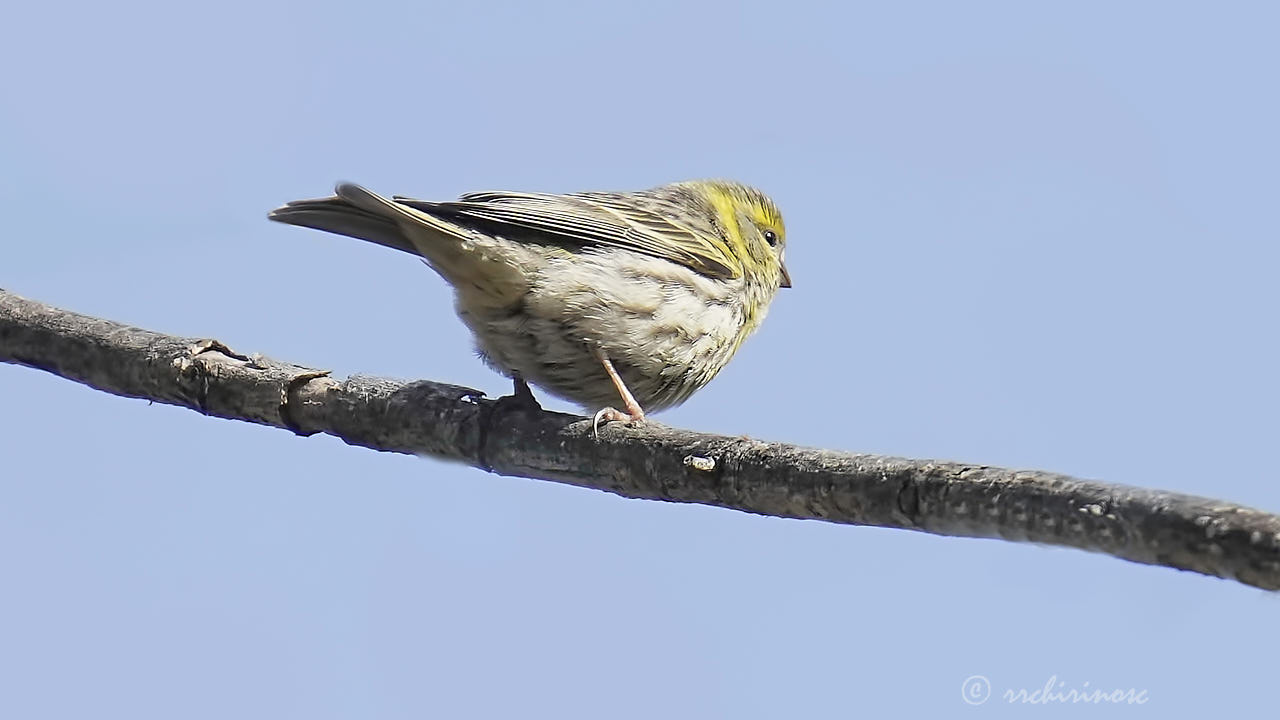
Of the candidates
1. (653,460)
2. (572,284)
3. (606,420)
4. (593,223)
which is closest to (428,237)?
(572,284)

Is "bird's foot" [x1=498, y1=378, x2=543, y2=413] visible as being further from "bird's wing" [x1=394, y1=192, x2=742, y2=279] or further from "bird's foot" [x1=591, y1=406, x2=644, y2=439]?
"bird's wing" [x1=394, y1=192, x2=742, y2=279]

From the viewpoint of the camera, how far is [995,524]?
11.2 feet

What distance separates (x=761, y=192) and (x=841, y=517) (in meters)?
5.50

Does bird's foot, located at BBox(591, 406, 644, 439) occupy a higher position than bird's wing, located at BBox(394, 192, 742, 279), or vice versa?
bird's wing, located at BBox(394, 192, 742, 279)

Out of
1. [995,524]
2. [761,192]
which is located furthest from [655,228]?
[995,524]

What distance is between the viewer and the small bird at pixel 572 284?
6.52 metres

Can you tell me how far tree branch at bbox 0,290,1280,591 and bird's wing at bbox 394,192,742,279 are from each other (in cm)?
128

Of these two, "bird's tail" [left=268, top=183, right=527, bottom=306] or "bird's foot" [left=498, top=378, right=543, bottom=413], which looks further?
"bird's tail" [left=268, top=183, right=527, bottom=306]

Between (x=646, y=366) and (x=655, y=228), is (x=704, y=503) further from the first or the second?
(x=655, y=228)

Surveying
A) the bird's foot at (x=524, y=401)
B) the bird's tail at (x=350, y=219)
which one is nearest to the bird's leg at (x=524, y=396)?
the bird's foot at (x=524, y=401)

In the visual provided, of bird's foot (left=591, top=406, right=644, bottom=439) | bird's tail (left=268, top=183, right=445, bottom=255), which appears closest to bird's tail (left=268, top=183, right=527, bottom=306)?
bird's tail (left=268, top=183, right=445, bottom=255)

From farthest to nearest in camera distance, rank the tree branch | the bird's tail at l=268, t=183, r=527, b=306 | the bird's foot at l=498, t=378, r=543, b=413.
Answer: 1. the bird's tail at l=268, t=183, r=527, b=306
2. the bird's foot at l=498, t=378, r=543, b=413
3. the tree branch

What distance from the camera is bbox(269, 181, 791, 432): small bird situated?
652 centimetres

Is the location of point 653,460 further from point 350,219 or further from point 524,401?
point 350,219
